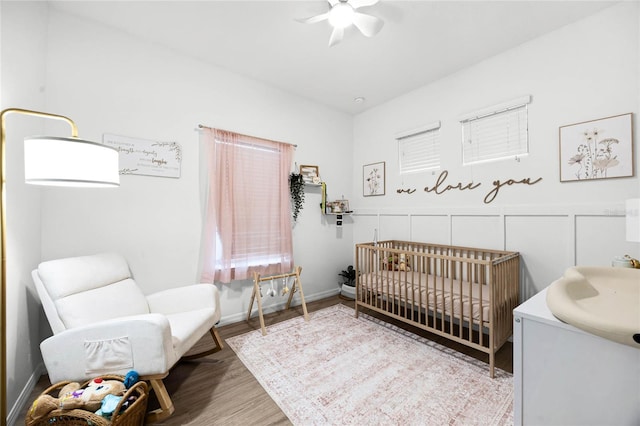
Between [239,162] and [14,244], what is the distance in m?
1.70

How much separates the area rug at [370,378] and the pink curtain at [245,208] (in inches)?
28.5

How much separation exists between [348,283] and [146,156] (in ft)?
9.05

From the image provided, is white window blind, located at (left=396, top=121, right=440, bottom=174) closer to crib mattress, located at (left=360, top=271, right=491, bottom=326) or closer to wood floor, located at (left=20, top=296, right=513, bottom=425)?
crib mattress, located at (left=360, top=271, right=491, bottom=326)

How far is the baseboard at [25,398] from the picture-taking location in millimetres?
1362

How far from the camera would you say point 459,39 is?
2180 millimetres

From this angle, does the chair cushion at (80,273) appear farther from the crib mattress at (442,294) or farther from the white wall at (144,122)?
the crib mattress at (442,294)

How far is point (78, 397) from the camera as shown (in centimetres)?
119

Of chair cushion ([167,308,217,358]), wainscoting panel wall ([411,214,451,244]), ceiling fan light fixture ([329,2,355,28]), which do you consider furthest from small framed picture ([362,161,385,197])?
chair cushion ([167,308,217,358])

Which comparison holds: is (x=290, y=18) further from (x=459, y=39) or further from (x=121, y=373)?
(x=121, y=373)

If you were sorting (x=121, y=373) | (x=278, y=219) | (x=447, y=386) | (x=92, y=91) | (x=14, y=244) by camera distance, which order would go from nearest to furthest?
(x=121, y=373) → (x=14, y=244) → (x=447, y=386) → (x=92, y=91) → (x=278, y=219)

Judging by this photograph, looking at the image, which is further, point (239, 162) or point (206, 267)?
point (239, 162)

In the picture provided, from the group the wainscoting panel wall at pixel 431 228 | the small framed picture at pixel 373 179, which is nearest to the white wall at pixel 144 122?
the small framed picture at pixel 373 179

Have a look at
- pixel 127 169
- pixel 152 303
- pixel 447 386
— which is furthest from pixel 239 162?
pixel 447 386

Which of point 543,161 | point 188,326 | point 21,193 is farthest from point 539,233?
point 21,193
